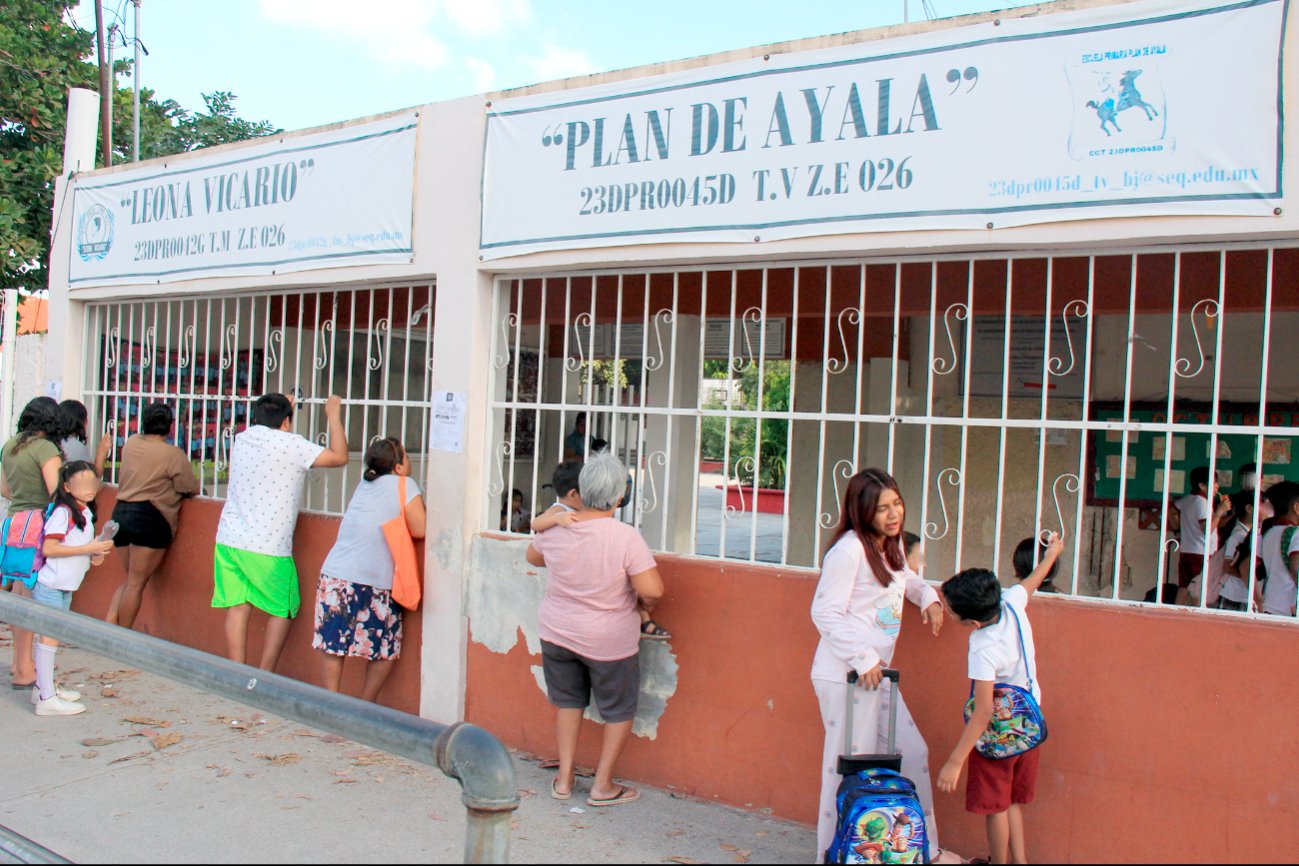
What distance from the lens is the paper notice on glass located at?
4888 millimetres

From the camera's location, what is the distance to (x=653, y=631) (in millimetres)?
4266

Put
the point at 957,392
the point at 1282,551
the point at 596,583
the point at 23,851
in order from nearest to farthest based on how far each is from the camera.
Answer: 1. the point at 23,851
2. the point at 596,583
3. the point at 1282,551
4. the point at 957,392

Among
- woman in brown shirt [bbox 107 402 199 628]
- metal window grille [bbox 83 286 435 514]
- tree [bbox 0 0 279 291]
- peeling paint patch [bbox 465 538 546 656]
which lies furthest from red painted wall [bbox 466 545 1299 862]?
tree [bbox 0 0 279 291]

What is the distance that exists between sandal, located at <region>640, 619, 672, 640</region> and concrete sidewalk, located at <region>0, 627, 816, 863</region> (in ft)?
2.21

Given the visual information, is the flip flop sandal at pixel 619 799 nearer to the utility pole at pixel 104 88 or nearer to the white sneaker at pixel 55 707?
the white sneaker at pixel 55 707

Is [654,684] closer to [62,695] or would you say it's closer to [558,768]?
[558,768]

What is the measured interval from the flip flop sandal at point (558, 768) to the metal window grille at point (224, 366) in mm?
2319

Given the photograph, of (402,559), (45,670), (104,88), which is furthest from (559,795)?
(104,88)

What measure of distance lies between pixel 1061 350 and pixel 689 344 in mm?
2549

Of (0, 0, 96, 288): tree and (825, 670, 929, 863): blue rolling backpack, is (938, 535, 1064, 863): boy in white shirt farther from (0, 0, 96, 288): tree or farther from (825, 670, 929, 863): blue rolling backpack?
(0, 0, 96, 288): tree

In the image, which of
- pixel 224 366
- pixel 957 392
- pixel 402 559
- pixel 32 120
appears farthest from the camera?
pixel 32 120

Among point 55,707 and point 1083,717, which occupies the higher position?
point 1083,717

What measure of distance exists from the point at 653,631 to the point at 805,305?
1.99 meters

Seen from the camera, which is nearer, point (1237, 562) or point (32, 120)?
point (1237, 562)
